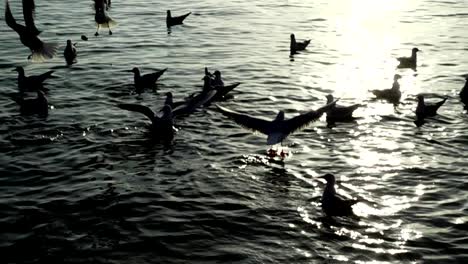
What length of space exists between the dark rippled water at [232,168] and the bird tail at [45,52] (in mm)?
2789

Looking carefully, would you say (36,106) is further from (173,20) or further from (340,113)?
(173,20)

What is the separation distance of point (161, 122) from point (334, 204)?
746 cm

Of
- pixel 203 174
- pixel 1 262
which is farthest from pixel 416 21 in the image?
pixel 1 262

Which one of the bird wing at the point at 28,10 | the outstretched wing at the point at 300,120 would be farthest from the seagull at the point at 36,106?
the outstretched wing at the point at 300,120

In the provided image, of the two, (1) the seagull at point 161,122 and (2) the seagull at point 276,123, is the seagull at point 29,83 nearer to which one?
(1) the seagull at point 161,122

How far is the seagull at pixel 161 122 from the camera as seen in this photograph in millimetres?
20031

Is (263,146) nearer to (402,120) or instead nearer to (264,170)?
(264,170)

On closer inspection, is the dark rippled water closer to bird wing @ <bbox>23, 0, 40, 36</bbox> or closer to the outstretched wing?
the outstretched wing

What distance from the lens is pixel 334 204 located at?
47.8 ft

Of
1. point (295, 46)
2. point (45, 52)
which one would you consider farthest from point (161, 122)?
point (295, 46)

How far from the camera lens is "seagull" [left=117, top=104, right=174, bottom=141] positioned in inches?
789

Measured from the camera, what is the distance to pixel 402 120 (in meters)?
21.9

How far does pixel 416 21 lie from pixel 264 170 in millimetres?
28768

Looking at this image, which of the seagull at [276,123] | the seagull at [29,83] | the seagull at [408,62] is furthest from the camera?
the seagull at [408,62]
